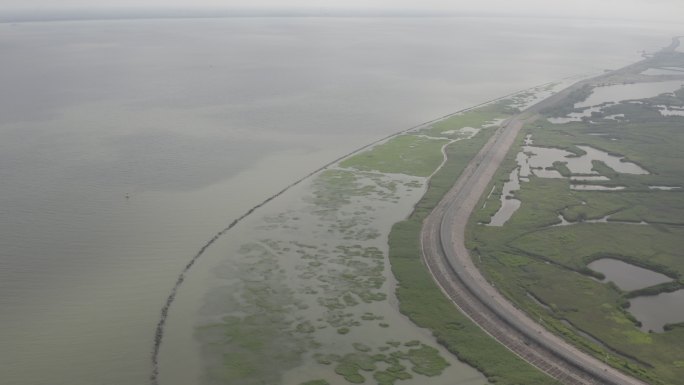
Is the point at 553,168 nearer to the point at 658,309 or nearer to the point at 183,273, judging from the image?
the point at 658,309

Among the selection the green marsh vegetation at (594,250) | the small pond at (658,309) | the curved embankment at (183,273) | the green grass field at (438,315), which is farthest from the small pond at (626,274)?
the curved embankment at (183,273)

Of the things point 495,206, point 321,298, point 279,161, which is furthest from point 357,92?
point 321,298

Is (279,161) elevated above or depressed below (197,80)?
below

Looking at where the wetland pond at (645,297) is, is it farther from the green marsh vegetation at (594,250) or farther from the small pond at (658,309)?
the green marsh vegetation at (594,250)

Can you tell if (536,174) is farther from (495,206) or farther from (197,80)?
(197,80)

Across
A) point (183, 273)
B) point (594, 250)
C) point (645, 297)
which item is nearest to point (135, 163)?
point (183, 273)

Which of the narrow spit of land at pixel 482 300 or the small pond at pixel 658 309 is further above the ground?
the narrow spit of land at pixel 482 300

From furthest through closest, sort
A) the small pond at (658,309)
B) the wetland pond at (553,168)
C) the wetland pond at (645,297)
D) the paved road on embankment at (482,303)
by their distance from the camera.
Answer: the wetland pond at (553,168)
the wetland pond at (645,297)
the small pond at (658,309)
the paved road on embankment at (482,303)
